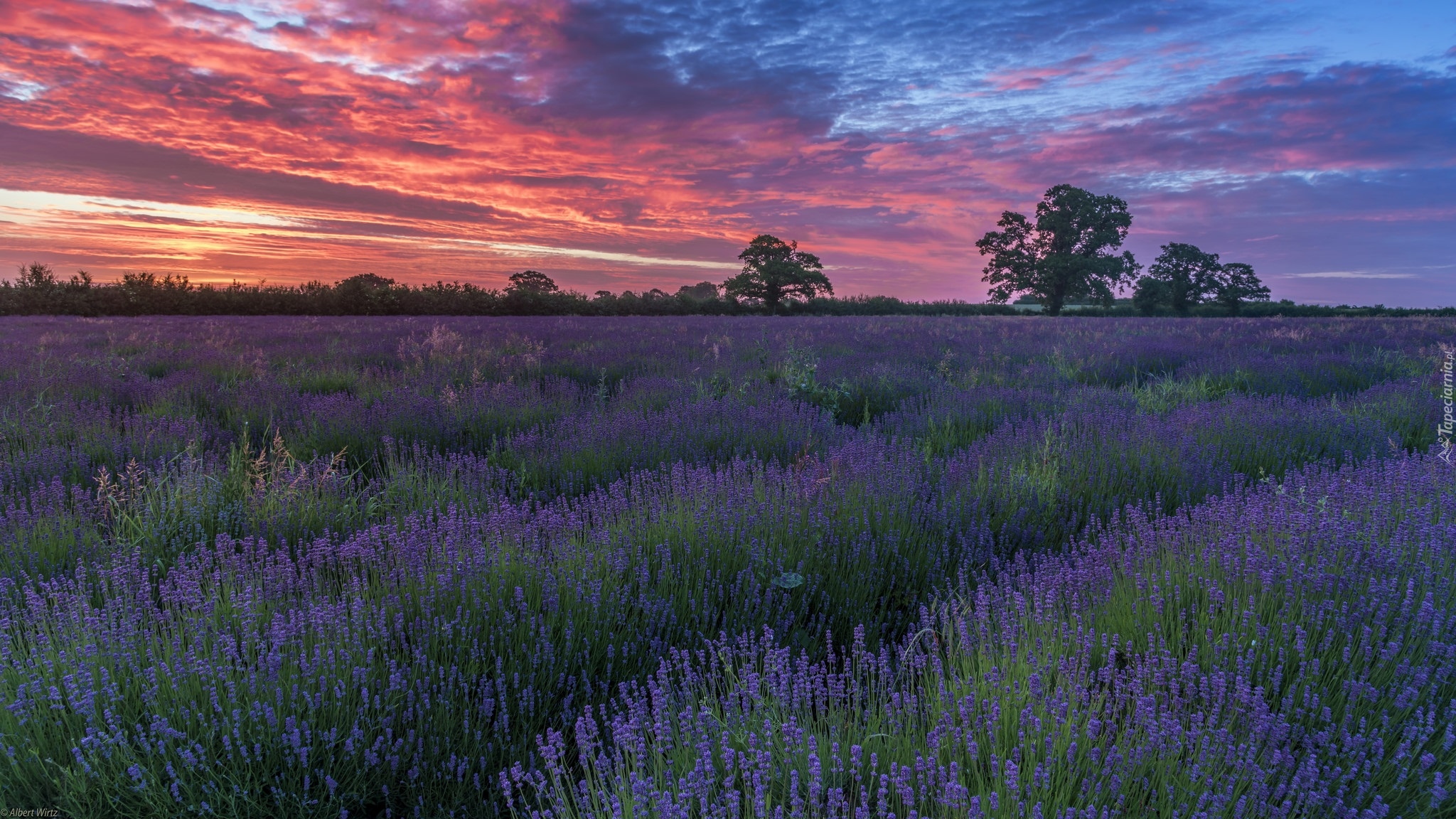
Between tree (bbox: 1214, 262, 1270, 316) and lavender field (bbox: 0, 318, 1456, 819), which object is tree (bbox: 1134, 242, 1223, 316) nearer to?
tree (bbox: 1214, 262, 1270, 316)

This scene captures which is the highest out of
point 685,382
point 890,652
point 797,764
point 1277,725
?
point 685,382

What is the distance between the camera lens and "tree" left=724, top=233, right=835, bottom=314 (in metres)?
43.8

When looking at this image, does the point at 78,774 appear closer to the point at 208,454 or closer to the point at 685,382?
the point at 208,454

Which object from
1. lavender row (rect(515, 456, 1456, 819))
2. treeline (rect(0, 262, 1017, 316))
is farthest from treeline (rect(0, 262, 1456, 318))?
lavender row (rect(515, 456, 1456, 819))

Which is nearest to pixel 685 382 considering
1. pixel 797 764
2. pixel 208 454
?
pixel 208 454

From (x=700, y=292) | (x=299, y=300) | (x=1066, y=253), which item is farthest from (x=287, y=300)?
(x=1066, y=253)

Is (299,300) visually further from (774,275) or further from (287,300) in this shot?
(774,275)

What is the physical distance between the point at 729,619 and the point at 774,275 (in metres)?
42.0

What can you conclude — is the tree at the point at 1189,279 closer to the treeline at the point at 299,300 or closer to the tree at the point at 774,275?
the tree at the point at 774,275

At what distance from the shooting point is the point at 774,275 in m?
43.8

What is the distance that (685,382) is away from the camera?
7707 mm

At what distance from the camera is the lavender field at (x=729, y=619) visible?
5.55 ft

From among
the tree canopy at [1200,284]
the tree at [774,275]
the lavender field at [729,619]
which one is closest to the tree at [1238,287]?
the tree canopy at [1200,284]

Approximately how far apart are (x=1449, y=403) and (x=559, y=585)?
Result: 7.59 m
